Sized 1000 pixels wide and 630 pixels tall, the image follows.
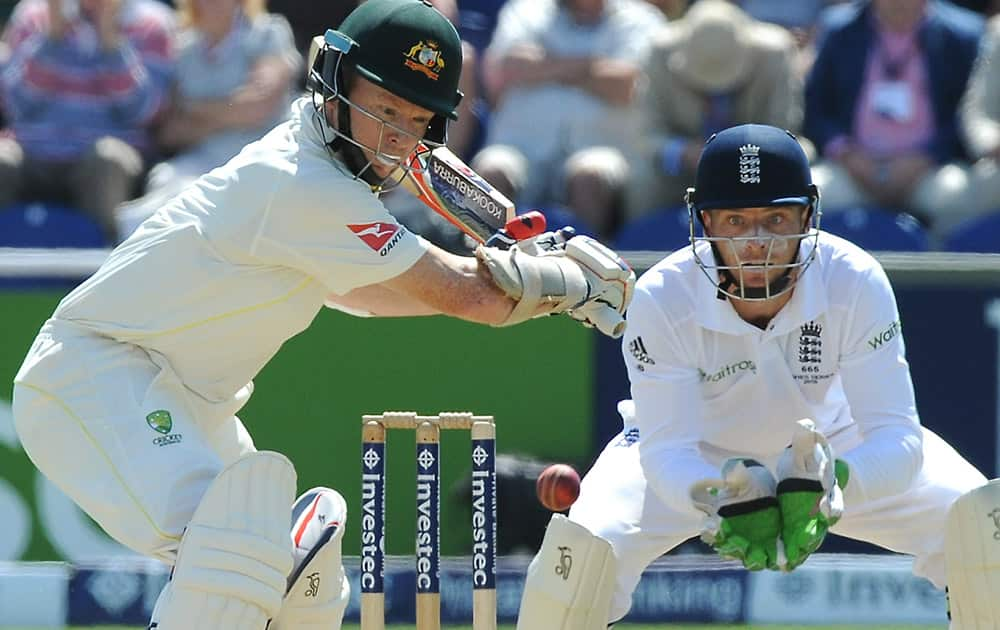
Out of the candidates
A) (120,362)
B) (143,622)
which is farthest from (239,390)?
(143,622)

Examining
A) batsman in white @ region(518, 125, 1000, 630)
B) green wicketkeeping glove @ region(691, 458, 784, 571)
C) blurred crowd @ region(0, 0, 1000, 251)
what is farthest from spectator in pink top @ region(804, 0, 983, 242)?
green wicketkeeping glove @ region(691, 458, 784, 571)

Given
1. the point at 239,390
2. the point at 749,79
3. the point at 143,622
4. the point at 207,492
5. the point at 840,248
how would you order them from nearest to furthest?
the point at 207,492 → the point at 239,390 → the point at 840,248 → the point at 143,622 → the point at 749,79

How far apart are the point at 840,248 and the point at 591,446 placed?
252 centimetres

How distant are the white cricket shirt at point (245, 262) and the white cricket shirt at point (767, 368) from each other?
73cm

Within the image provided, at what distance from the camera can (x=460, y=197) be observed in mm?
4453

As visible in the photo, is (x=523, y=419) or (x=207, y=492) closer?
(x=207, y=492)

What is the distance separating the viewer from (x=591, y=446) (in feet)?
22.3

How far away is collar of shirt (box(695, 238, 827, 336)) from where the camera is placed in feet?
14.1

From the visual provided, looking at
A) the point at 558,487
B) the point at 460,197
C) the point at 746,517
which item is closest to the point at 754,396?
the point at 558,487

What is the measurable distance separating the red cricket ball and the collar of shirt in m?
0.48

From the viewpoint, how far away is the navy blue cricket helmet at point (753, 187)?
416cm

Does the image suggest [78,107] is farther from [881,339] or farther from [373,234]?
[881,339]

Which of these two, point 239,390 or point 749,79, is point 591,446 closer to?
point 749,79

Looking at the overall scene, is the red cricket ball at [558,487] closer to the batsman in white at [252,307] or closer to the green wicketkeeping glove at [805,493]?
the batsman in white at [252,307]
